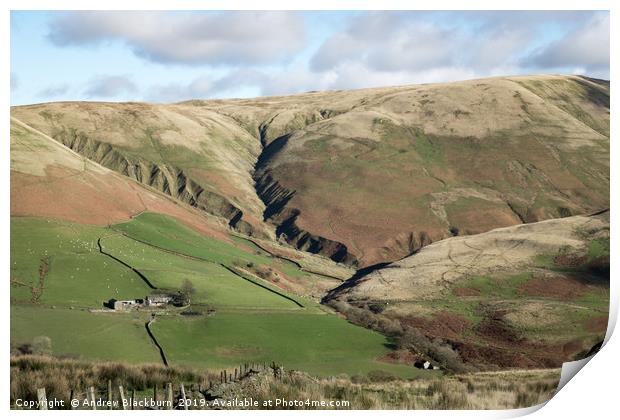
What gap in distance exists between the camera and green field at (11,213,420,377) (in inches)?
1204

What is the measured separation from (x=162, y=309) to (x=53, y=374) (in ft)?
55.6

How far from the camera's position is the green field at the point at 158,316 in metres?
30.6

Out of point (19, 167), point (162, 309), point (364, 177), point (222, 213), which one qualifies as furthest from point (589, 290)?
point (222, 213)

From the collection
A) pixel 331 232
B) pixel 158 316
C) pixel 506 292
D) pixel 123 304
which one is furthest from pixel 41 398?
pixel 331 232

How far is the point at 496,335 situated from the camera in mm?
44938

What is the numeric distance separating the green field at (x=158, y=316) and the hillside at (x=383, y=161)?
39109mm

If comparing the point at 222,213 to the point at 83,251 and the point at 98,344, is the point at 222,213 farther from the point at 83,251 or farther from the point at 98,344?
the point at 98,344

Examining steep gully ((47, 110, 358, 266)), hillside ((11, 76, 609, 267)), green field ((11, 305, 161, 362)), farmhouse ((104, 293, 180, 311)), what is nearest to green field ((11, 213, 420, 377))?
green field ((11, 305, 161, 362))

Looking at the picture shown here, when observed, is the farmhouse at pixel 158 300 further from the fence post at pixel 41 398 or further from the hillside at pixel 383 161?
the hillside at pixel 383 161

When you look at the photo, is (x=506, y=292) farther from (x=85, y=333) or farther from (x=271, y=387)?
(x=271, y=387)

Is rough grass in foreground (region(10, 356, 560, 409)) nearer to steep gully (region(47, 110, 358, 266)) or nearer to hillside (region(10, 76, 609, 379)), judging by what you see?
hillside (region(10, 76, 609, 379))

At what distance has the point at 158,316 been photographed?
35719 millimetres

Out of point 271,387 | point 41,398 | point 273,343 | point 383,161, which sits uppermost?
point 383,161

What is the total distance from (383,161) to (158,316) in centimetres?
7070
